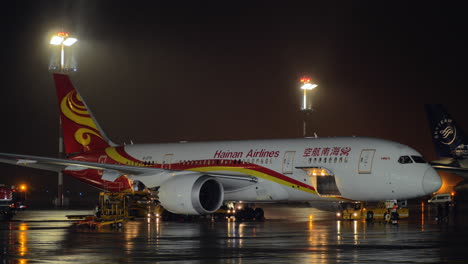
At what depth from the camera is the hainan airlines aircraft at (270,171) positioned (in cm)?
3222

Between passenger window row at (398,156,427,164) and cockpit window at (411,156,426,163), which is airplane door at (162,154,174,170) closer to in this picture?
passenger window row at (398,156,427,164)

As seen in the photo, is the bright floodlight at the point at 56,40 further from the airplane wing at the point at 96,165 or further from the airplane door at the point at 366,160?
the airplane door at the point at 366,160

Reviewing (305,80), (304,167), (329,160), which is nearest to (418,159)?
(329,160)

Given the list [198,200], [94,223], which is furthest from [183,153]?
[94,223]

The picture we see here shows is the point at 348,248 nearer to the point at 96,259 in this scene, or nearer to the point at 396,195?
the point at 96,259

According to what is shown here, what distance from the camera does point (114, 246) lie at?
68.3 ft

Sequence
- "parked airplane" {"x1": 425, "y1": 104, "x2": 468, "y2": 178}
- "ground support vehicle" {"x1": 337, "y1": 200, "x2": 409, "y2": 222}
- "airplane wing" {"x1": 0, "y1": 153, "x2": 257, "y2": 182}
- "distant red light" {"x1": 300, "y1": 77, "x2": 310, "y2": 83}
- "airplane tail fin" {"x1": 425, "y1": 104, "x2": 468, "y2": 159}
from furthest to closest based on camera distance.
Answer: "distant red light" {"x1": 300, "y1": 77, "x2": 310, "y2": 83} < "airplane tail fin" {"x1": 425, "y1": 104, "x2": 468, "y2": 159} < "parked airplane" {"x1": 425, "y1": 104, "x2": 468, "y2": 178} < "airplane wing" {"x1": 0, "y1": 153, "x2": 257, "y2": 182} < "ground support vehicle" {"x1": 337, "y1": 200, "x2": 409, "y2": 222}

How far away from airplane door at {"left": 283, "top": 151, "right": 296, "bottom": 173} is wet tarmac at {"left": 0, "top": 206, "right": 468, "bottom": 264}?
564 cm

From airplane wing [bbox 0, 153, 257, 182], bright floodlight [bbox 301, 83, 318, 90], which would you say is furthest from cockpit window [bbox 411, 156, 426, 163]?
bright floodlight [bbox 301, 83, 318, 90]

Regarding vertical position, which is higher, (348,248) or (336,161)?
(336,161)

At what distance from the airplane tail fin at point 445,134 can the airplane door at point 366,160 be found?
74.2 ft

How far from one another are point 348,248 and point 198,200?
13.6 m

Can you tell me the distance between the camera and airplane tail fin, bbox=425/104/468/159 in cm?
5338

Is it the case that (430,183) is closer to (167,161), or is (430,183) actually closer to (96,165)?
(167,161)
